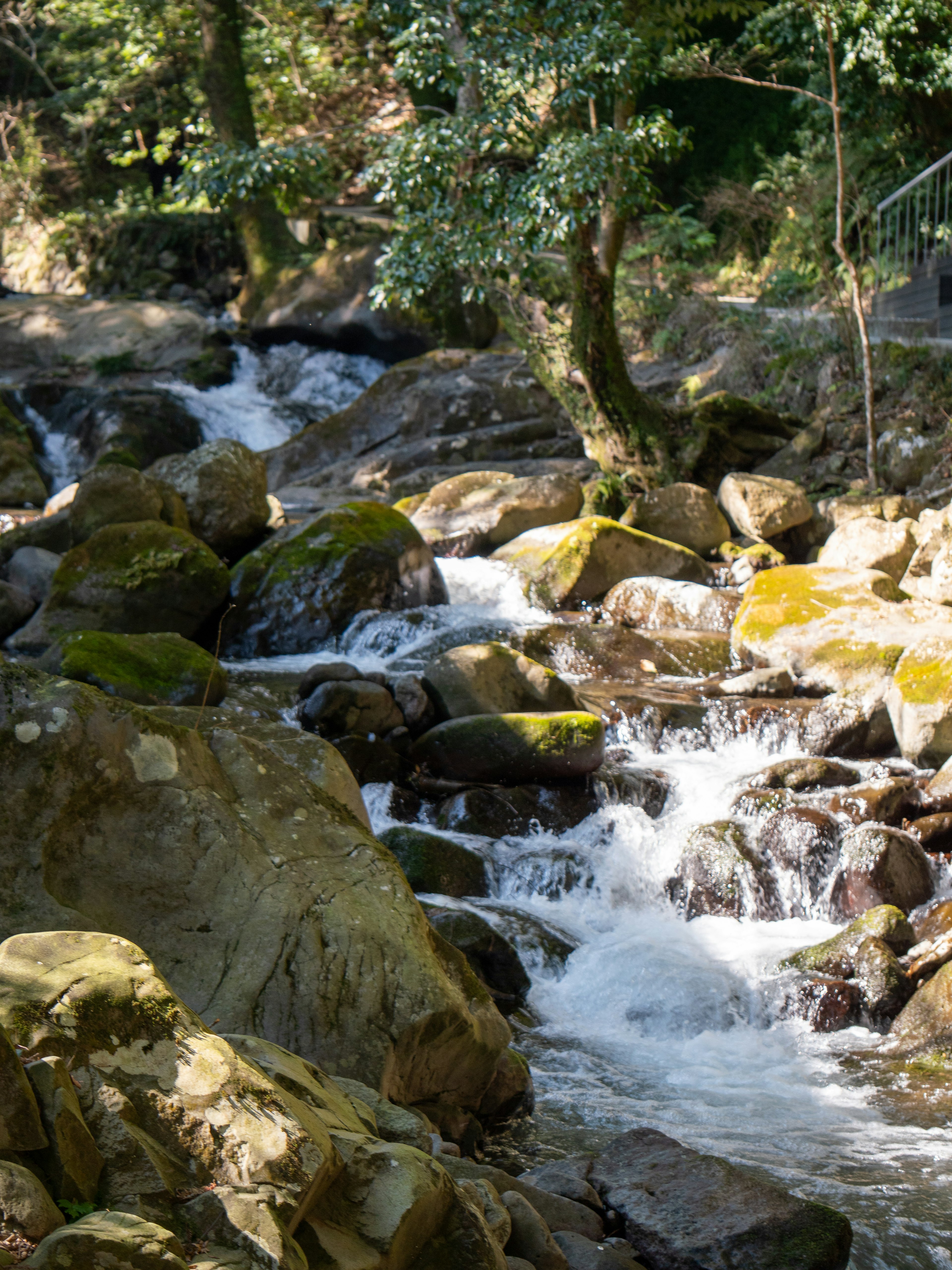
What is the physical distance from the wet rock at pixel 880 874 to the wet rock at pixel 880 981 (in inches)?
30.3

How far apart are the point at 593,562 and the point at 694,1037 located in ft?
21.4

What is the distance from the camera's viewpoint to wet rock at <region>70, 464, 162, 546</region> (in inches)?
412

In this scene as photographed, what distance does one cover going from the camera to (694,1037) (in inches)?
228

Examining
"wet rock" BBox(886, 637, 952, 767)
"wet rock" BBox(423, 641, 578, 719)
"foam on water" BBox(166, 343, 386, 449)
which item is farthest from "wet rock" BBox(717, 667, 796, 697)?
"foam on water" BBox(166, 343, 386, 449)

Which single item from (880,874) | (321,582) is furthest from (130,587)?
(880,874)

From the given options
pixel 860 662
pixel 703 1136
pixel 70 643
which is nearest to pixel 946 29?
pixel 860 662

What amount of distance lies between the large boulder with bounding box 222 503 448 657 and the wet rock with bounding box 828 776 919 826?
5.00 m

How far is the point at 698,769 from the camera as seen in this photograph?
822cm

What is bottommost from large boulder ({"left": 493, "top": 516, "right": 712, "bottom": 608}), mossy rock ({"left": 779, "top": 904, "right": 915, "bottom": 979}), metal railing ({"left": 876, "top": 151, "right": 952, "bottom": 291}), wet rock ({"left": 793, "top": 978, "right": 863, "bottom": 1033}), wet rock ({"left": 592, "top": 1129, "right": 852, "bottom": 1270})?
wet rock ({"left": 793, "top": 978, "right": 863, "bottom": 1033})

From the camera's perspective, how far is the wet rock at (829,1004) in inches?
224

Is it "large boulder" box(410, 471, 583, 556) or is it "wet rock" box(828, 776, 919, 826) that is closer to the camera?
"wet rock" box(828, 776, 919, 826)

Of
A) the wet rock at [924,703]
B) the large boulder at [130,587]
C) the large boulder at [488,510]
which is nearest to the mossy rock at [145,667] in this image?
the large boulder at [130,587]

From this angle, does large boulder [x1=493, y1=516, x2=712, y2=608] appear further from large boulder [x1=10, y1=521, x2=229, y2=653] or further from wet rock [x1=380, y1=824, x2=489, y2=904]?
wet rock [x1=380, y1=824, x2=489, y2=904]

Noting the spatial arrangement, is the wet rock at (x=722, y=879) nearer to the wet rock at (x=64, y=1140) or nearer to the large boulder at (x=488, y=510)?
the wet rock at (x=64, y=1140)
